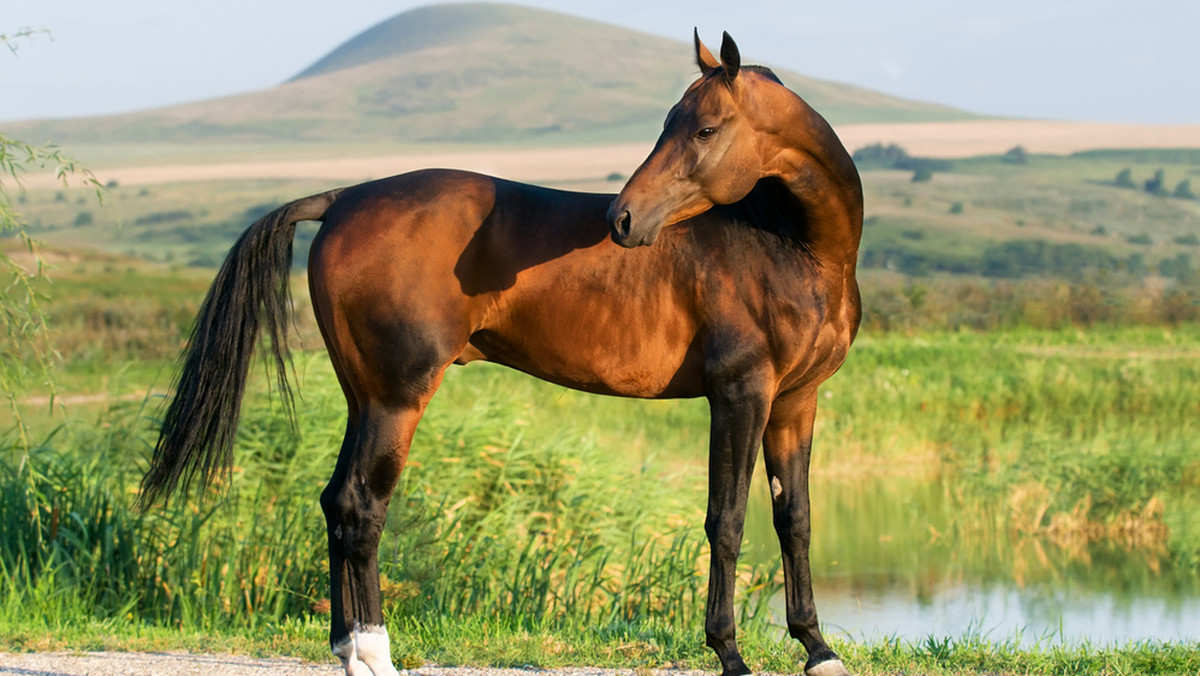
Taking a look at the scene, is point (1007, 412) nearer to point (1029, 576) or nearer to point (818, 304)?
point (1029, 576)

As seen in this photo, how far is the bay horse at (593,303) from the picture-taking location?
14.5ft

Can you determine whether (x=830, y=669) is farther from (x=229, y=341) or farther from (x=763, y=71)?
(x=229, y=341)

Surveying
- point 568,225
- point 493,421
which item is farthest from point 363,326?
point 493,421

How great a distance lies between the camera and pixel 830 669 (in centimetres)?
473

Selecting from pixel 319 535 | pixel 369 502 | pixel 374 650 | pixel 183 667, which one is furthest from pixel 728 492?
pixel 319 535

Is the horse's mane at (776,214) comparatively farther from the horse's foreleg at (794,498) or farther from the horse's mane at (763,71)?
the horse's foreleg at (794,498)

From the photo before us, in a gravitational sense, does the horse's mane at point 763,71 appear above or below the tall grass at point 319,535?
above

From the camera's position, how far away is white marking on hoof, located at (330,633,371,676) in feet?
14.7

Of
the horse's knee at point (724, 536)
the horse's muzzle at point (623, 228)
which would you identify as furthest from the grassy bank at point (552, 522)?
the horse's muzzle at point (623, 228)

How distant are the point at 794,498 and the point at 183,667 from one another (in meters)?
2.84

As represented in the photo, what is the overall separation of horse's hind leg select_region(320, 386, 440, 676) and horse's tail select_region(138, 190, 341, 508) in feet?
1.77

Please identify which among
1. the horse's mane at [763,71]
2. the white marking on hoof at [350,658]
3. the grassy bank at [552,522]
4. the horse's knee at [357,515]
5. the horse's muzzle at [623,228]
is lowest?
the grassy bank at [552,522]

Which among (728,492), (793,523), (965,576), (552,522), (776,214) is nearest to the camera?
(728,492)

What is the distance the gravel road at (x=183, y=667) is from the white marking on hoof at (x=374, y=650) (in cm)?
54
